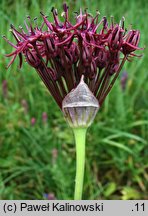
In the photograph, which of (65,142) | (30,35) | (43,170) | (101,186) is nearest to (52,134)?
(65,142)

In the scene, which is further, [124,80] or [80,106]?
[124,80]

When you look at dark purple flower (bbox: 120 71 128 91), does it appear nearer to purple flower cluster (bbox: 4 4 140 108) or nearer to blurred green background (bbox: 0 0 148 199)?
blurred green background (bbox: 0 0 148 199)

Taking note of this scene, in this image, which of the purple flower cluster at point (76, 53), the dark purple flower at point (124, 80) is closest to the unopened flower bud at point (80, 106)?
the purple flower cluster at point (76, 53)

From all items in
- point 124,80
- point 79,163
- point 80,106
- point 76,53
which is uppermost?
point 124,80

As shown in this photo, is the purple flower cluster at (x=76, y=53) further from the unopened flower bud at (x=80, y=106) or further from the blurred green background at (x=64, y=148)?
the blurred green background at (x=64, y=148)

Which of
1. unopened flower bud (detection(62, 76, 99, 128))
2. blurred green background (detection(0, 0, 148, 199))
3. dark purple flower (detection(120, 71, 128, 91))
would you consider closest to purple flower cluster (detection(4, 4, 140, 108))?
unopened flower bud (detection(62, 76, 99, 128))

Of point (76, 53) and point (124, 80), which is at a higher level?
point (124, 80)

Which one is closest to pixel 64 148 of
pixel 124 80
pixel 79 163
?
pixel 124 80

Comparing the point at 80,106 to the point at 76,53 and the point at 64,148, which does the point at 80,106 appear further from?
the point at 64,148
